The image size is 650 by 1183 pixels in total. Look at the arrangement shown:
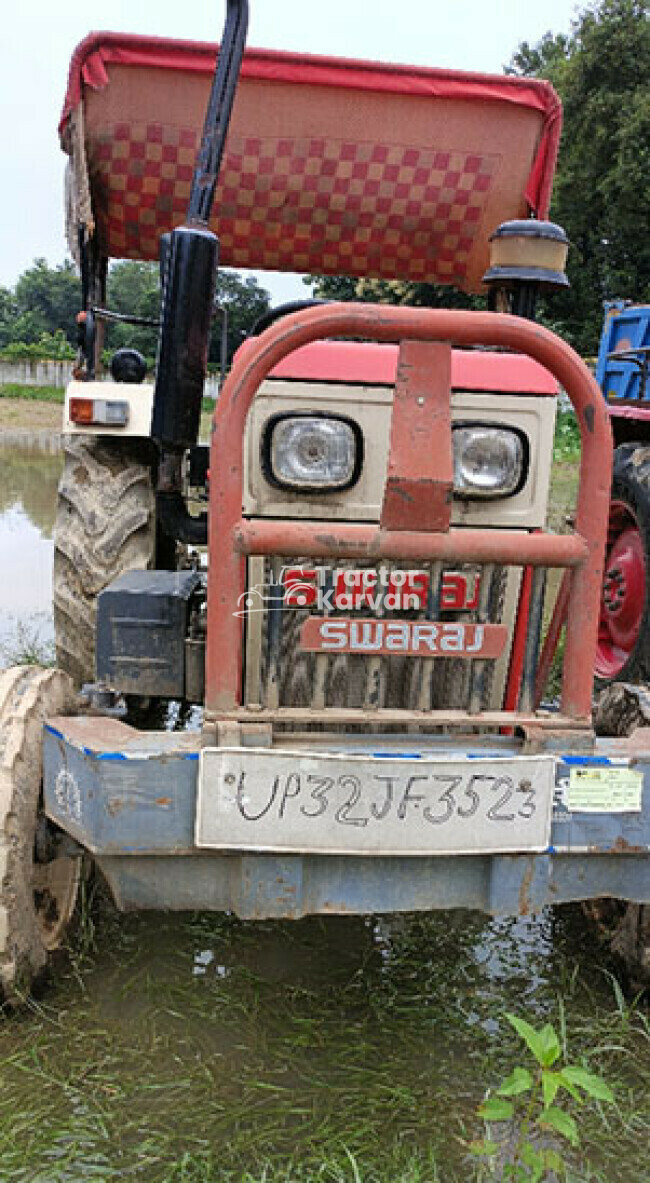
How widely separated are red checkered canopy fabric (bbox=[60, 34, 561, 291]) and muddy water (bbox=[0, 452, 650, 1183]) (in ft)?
8.53

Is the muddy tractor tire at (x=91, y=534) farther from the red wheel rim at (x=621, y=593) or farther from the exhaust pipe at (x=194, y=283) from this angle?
the red wheel rim at (x=621, y=593)

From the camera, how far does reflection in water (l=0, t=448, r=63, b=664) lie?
5.54m

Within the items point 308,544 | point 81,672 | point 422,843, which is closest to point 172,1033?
point 422,843

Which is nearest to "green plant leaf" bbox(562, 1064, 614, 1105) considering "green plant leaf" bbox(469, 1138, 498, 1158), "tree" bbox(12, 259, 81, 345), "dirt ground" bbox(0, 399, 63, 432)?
"green plant leaf" bbox(469, 1138, 498, 1158)

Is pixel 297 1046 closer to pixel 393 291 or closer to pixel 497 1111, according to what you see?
pixel 497 1111

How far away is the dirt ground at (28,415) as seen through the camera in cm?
2672

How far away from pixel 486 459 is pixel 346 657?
1.94 feet

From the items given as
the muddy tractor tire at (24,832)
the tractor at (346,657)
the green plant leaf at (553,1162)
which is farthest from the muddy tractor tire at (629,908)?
the muddy tractor tire at (24,832)

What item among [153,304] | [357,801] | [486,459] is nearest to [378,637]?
[357,801]

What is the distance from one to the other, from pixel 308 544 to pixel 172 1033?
1.23m

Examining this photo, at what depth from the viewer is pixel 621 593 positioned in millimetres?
4559

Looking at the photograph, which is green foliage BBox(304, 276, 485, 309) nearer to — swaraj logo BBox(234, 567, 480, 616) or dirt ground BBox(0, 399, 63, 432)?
swaraj logo BBox(234, 567, 480, 616)

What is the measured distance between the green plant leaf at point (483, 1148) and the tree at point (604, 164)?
2093cm

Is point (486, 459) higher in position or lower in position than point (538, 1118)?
higher
